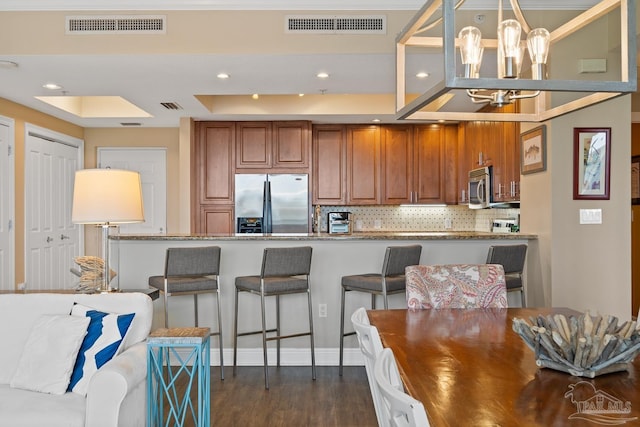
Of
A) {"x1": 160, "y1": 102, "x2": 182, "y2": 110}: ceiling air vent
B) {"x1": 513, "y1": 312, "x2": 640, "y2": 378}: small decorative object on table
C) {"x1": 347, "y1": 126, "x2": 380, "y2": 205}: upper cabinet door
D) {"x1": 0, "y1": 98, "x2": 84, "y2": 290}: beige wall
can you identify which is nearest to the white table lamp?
{"x1": 513, "y1": 312, "x2": 640, "y2": 378}: small decorative object on table

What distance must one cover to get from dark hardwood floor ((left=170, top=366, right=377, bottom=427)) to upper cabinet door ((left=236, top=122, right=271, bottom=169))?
3.00 metres

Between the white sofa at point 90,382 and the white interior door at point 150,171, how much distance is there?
449cm

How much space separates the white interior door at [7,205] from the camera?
5496mm

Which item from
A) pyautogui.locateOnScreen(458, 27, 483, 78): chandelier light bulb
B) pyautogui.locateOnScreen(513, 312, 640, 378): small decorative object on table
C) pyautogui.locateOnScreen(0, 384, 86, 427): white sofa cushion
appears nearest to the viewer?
pyautogui.locateOnScreen(513, 312, 640, 378): small decorative object on table

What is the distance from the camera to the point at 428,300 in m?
2.73

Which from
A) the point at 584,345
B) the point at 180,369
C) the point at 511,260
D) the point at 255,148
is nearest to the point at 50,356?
the point at 180,369

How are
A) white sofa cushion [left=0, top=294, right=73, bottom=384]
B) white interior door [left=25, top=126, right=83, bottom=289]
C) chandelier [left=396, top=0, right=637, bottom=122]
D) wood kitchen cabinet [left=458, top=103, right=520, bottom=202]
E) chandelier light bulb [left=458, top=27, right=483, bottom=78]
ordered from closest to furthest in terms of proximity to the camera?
chandelier [left=396, top=0, right=637, bottom=122] → chandelier light bulb [left=458, top=27, right=483, bottom=78] → white sofa cushion [left=0, top=294, right=73, bottom=384] → wood kitchen cabinet [left=458, top=103, right=520, bottom=202] → white interior door [left=25, top=126, right=83, bottom=289]

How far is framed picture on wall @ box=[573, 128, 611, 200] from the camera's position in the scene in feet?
13.3

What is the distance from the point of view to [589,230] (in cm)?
406

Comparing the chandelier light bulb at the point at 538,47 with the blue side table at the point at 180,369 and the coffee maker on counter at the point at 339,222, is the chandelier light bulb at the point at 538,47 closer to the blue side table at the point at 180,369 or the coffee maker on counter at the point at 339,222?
the blue side table at the point at 180,369

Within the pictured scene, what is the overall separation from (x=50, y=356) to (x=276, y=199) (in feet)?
14.3

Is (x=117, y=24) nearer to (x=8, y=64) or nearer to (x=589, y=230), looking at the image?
(x=8, y=64)

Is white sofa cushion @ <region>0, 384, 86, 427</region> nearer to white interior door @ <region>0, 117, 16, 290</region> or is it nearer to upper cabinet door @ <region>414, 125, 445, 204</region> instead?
white interior door @ <region>0, 117, 16, 290</region>

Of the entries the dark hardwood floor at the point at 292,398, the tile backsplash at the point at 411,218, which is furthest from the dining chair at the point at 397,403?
the tile backsplash at the point at 411,218
